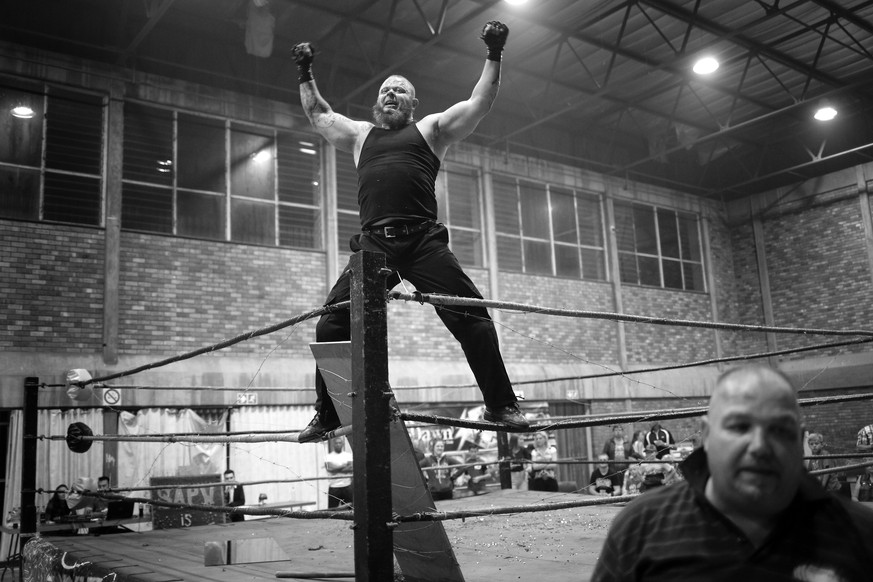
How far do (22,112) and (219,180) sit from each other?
2.78 meters

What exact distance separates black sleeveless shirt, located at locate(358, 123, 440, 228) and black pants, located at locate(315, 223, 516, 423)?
11 cm

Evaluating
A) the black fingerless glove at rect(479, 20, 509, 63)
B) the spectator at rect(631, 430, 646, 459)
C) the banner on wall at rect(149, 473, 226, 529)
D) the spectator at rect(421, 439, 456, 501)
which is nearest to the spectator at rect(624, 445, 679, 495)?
the spectator at rect(631, 430, 646, 459)

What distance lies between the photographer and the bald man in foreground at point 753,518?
158 centimetres

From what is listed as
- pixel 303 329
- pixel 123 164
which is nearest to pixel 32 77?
pixel 123 164

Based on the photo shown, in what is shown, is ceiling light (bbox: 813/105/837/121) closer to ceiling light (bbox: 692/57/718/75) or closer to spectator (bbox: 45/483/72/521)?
ceiling light (bbox: 692/57/718/75)

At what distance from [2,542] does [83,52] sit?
6.65 meters

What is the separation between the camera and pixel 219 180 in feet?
38.8

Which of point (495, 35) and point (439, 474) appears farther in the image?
point (439, 474)

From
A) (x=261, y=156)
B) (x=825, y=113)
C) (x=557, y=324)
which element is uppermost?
(x=825, y=113)

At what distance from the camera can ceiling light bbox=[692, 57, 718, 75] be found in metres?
13.1

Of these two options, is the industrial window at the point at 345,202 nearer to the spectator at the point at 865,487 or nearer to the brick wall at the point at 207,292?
the brick wall at the point at 207,292

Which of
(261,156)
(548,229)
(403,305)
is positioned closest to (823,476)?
(548,229)

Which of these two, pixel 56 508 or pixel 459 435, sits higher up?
pixel 459 435

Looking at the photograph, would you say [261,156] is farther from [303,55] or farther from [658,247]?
[658,247]
